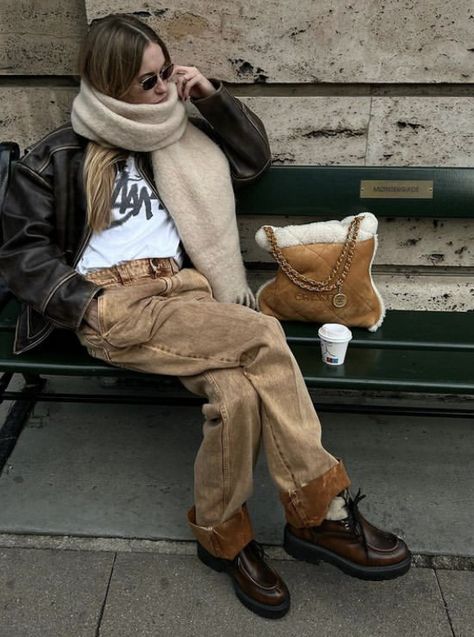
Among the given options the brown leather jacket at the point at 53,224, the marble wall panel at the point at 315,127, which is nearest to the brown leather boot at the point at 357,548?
the brown leather jacket at the point at 53,224

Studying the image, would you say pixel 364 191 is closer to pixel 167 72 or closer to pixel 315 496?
pixel 167 72

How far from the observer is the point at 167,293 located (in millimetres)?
2301

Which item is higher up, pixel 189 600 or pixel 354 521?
pixel 354 521

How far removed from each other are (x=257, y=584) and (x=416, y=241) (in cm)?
171

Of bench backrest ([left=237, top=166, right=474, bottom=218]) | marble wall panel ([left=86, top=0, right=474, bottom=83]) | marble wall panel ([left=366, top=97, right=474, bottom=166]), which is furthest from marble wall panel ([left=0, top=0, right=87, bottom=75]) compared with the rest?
marble wall panel ([left=366, top=97, right=474, bottom=166])

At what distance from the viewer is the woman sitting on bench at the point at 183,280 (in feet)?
6.44

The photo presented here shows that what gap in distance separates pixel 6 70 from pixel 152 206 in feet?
3.60

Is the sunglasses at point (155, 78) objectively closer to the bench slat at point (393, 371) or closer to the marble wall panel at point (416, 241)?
the marble wall panel at point (416, 241)

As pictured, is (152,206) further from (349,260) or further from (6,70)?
(6,70)

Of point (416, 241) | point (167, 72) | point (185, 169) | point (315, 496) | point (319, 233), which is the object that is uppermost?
point (167, 72)

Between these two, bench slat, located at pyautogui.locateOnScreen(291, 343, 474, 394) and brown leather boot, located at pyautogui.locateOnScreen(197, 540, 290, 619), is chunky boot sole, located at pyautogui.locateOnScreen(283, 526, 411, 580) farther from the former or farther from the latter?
bench slat, located at pyautogui.locateOnScreen(291, 343, 474, 394)

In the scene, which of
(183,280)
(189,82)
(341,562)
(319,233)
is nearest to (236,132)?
(189,82)

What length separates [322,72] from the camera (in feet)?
8.59

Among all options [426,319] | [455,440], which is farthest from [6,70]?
[455,440]
